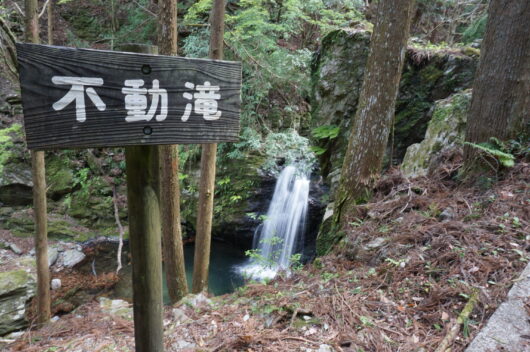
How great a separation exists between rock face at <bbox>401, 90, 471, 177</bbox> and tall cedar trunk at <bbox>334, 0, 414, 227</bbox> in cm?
76

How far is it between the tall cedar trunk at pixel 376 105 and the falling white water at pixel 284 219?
13.3 feet

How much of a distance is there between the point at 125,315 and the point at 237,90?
12.0 ft

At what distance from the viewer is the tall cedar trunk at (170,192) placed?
14.5 feet

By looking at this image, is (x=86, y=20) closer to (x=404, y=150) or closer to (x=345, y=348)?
(x=404, y=150)

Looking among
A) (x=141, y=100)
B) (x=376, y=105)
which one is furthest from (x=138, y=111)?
(x=376, y=105)

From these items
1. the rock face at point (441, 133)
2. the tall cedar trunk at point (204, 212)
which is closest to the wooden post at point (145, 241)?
the tall cedar trunk at point (204, 212)

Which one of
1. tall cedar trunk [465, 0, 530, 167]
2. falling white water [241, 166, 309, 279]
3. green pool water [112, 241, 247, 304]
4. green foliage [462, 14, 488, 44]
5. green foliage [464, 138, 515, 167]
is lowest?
green pool water [112, 241, 247, 304]

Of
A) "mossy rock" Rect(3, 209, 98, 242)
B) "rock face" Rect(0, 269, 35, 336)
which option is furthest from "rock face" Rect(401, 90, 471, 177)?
"mossy rock" Rect(3, 209, 98, 242)

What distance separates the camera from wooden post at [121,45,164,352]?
5.00ft

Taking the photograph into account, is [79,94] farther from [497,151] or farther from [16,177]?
[16,177]

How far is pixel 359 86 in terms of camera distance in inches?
245

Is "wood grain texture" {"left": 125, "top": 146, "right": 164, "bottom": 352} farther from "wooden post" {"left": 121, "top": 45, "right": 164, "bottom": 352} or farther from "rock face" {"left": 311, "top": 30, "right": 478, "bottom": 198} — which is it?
"rock face" {"left": 311, "top": 30, "right": 478, "bottom": 198}

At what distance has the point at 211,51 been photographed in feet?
16.8

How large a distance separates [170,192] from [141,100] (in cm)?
369
